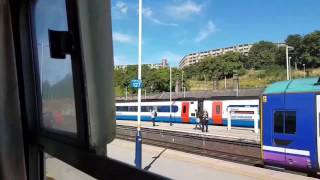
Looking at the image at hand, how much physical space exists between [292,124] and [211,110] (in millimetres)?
21203

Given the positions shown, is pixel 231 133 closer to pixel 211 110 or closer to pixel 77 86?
pixel 211 110

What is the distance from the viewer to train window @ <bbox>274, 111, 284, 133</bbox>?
33.8 feet

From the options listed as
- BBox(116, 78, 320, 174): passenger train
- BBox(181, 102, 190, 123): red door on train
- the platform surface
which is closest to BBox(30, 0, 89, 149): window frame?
BBox(116, 78, 320, 174): passenger train

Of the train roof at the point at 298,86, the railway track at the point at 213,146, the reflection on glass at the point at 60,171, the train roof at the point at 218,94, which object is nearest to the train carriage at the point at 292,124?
the train roof at the point at 298,86

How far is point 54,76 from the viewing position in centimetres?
306

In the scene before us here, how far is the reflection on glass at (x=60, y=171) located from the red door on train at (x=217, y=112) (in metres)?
27.0

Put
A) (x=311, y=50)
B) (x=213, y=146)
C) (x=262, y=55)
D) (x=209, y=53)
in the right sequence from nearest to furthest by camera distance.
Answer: (x=311, y=50)
(x=262, y=55)
(x=209, y=53)
(x=213, y=146)

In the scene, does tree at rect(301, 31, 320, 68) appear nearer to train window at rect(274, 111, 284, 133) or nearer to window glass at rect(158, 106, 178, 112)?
train window at rect(274, 111, 284, 133)

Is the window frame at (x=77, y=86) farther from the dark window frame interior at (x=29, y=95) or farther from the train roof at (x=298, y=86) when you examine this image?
the train roof at (x=298, y=86)

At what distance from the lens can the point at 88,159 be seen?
88.6 inches

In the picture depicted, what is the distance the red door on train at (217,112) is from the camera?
98.7 feet

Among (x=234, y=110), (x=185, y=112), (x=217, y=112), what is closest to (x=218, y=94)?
(x=234, y=110)

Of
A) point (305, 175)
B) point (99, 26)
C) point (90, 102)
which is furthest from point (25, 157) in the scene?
point (305, 175)

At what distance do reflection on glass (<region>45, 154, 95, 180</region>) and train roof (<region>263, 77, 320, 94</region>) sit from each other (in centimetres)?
638
